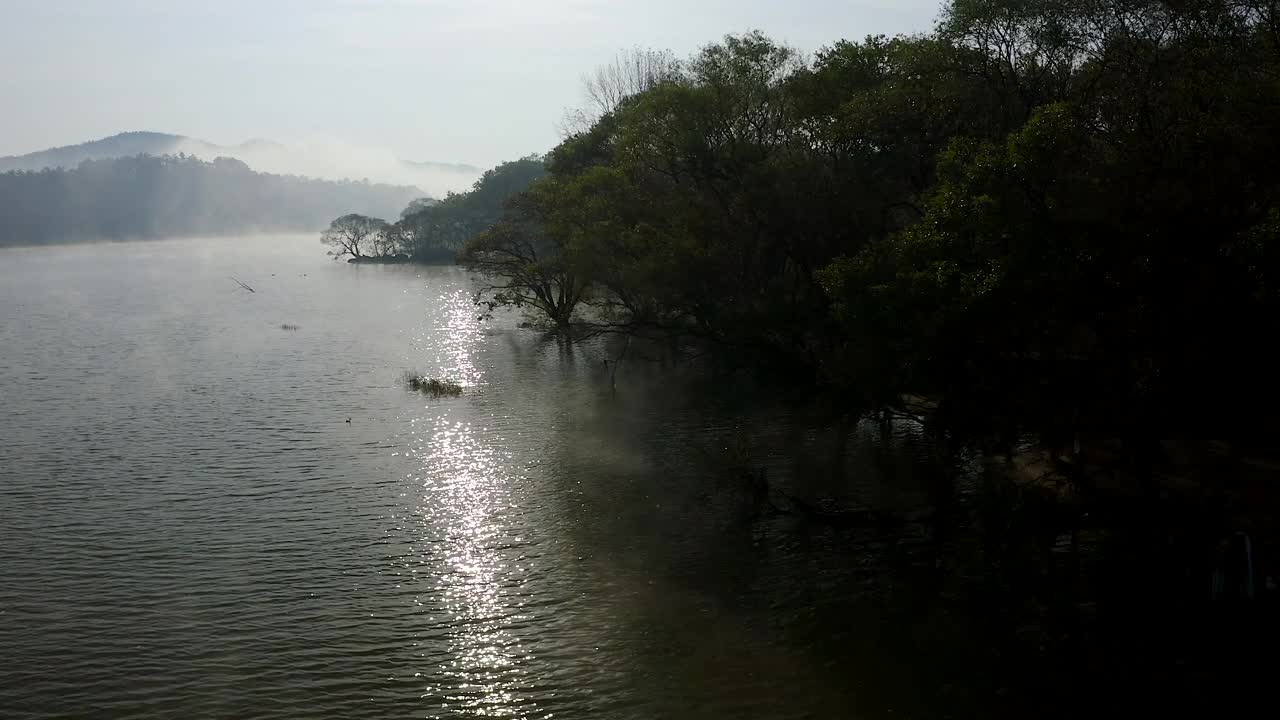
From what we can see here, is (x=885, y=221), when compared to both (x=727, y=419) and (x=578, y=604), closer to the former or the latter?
(x=727, y=419)

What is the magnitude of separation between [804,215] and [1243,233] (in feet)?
63.4

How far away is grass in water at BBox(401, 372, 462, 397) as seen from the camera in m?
44.2

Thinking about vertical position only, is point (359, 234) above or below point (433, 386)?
above

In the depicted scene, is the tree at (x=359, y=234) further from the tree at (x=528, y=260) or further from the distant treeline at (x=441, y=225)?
the tree at (x=528, y=260)

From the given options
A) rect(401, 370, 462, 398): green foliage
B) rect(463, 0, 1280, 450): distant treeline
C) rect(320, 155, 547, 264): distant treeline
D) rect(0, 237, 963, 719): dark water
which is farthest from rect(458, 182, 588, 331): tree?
rect(320, 155, 547, 264): distant treeline

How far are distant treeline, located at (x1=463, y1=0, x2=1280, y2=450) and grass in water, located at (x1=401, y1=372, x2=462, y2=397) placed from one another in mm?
9597

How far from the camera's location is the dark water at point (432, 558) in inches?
666

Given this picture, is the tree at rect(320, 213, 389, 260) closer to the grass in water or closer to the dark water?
the dark water

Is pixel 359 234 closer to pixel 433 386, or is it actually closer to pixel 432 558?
pixel 433 386

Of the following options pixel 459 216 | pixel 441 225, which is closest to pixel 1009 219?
pixel 459 216

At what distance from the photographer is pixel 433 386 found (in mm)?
44781

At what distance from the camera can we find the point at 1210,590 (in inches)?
739

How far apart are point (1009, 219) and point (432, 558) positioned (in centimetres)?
1495

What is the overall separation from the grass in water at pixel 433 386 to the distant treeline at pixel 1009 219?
31.5 ft
